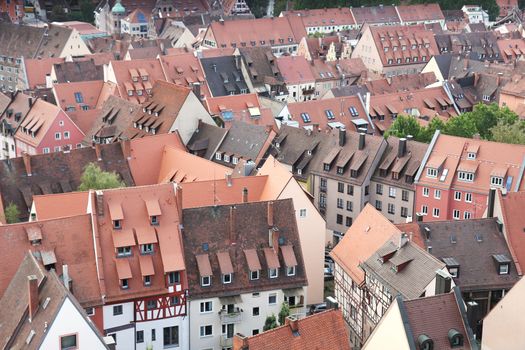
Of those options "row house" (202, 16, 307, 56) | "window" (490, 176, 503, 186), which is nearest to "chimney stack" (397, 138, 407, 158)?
"window" (490, 176, 503, 186)

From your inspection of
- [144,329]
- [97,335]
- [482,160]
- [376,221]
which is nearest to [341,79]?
[482,160]

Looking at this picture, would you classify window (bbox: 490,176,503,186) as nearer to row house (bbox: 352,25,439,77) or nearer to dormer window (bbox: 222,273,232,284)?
dormer window (bbox: 222,273,232,284)

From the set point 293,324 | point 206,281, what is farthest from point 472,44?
point 293,324

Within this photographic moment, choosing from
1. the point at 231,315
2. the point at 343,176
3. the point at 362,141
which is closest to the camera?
the point at 231,315

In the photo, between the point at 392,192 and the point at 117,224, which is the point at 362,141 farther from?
the point at 117,224

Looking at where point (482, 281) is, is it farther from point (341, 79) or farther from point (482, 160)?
point (341, 79)

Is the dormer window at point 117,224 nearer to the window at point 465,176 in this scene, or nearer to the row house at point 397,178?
the row house at point 397,178
